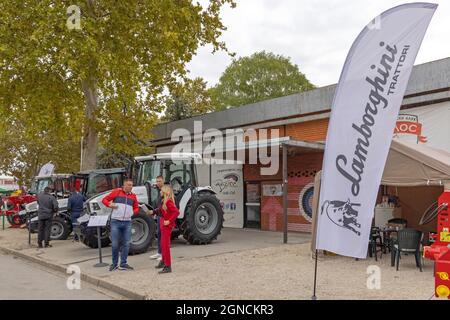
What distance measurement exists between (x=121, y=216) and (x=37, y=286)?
1.98 metres

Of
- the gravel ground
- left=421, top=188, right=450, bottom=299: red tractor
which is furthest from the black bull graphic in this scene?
the gravel ground

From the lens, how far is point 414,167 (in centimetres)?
1092

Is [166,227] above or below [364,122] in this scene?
below

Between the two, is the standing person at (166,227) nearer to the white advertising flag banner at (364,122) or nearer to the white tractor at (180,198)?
the white tractor at (180,198)

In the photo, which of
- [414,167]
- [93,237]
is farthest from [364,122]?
[93,237]

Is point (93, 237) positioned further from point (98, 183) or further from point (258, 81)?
point (258, 81)

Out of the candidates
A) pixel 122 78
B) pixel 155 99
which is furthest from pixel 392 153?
pixel 155 99

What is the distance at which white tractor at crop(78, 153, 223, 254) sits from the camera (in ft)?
42.7

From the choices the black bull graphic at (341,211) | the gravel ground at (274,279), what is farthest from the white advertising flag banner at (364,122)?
the gravel ground at (274,279)

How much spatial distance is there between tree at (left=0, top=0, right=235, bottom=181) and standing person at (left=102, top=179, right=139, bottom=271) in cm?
797

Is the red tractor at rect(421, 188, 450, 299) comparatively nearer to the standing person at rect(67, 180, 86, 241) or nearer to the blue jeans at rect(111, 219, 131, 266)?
the blue jeans at rect(111, 219, 131, 266)
